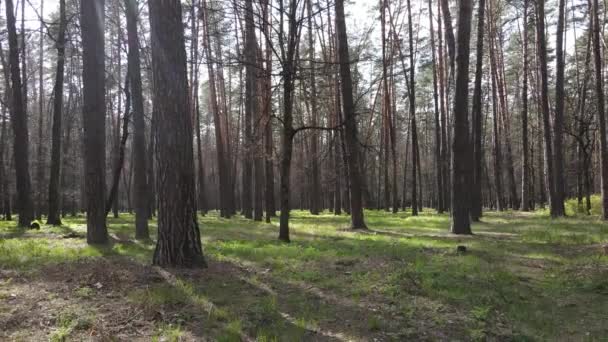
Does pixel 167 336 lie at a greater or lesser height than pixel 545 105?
lesser

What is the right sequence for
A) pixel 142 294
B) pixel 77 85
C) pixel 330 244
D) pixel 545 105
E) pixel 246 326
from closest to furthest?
pixel 246 326
pixel 142 294
pixel 330 244
pixel 545 105
pixel 77 85

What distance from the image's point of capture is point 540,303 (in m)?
5.59

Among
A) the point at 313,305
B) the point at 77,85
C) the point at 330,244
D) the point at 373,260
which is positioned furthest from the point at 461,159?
the point at 77,85

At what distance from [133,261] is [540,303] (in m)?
6.05

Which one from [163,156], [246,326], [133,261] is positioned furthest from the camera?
[133,261]

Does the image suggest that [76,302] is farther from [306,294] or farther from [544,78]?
[544,78]

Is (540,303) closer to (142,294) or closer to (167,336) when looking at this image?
(167,336)

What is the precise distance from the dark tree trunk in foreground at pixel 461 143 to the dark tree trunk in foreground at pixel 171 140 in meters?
8.09

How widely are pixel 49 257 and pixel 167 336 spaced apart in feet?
15.9

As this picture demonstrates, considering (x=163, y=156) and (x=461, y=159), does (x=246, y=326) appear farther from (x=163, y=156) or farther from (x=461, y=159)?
(x=461, y=159)

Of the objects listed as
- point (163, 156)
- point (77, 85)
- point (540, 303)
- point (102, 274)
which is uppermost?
point (77, 85)

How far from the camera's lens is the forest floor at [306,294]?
4395 mm

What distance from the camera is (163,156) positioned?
6523 millimetres

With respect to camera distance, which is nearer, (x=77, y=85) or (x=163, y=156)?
(x=163, y=156)
